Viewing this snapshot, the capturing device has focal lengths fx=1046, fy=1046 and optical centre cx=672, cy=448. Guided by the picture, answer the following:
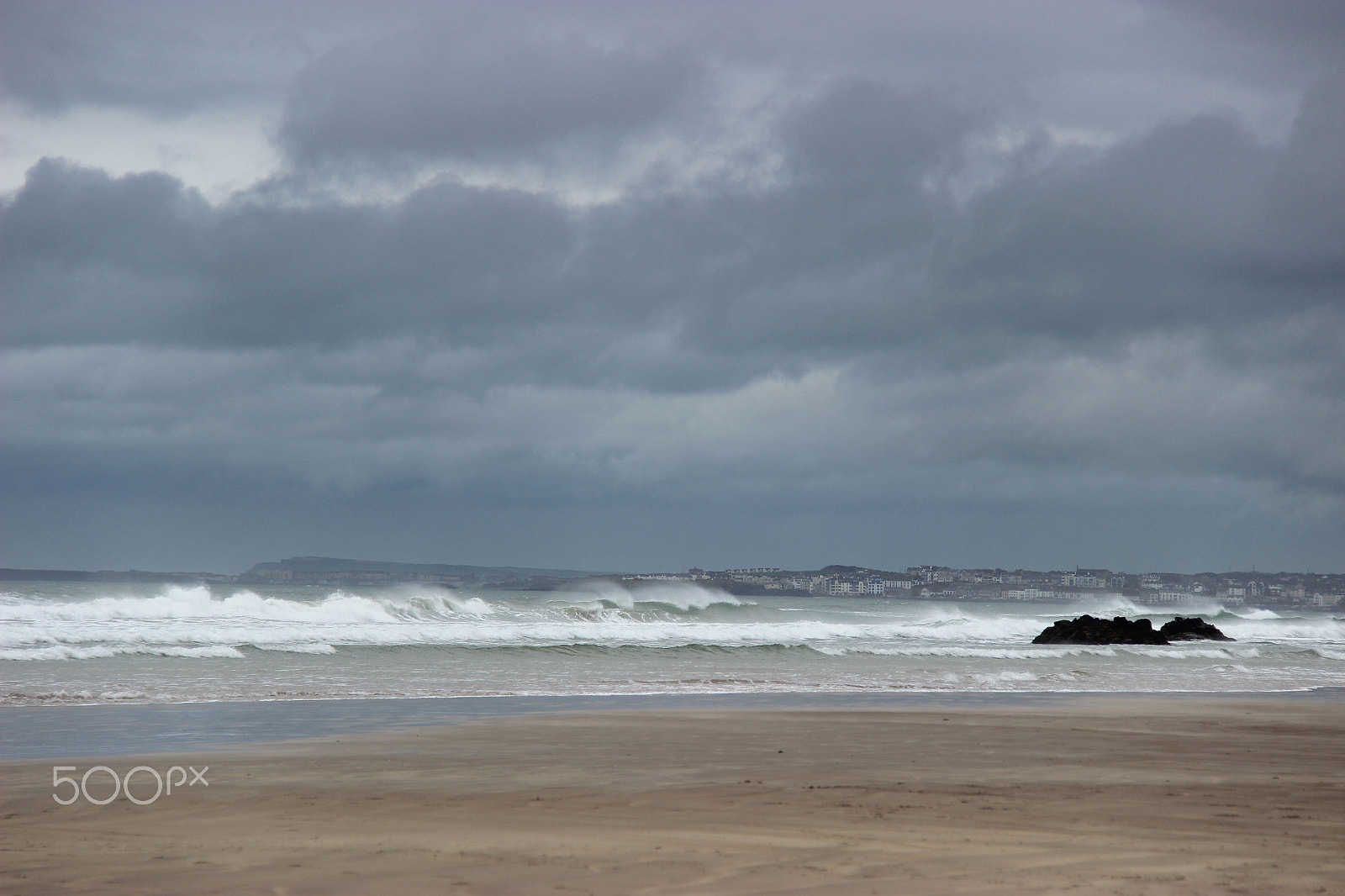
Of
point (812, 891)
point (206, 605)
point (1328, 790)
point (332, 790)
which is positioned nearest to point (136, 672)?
point (332, 790)

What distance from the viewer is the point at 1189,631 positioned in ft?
141

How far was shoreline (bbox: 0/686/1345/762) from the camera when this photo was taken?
11531 mm

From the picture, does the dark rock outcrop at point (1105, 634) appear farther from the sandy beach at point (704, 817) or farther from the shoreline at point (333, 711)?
the sandy beach at point (704, 817)

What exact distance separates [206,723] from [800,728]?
7.52 meters

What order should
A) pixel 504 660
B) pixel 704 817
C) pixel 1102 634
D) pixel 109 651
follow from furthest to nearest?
pixel 1102 634 → pixel 504 660 → pixel 109 651 → pixel 704 817

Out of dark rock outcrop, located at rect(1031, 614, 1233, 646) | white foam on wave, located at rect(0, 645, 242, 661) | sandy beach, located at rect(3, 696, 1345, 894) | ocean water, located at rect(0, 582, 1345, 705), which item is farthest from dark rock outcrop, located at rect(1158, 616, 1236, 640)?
white foam on wave, located at rect(0, 645, 242, 661)

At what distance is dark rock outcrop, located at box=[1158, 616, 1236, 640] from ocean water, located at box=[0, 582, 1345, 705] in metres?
1.16

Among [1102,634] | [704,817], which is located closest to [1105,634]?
[1102,634]

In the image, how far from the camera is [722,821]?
7.66 metres

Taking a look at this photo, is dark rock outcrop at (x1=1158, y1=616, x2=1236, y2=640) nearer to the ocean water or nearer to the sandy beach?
the ocean water

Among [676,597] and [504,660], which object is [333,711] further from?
[676,597]

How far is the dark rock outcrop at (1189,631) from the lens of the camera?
4262 centimetres

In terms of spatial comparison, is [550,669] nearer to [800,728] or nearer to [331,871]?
[800,728]

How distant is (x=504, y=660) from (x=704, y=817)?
61.0ft
